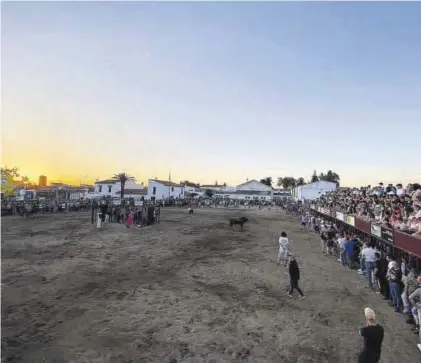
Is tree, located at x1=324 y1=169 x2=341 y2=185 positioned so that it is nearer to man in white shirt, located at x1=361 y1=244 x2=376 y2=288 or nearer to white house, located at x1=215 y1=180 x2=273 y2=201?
white house, located at x1=215 y1=180 x2=273 y2=201

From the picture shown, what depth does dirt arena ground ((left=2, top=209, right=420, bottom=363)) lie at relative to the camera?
299 inches

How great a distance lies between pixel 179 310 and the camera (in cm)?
1005

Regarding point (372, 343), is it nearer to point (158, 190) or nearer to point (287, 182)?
point (158, 190)

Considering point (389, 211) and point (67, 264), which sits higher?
point (389, 211)

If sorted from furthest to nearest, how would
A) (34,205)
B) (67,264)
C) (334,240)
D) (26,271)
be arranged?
1. (34,205)
2. (334,240)
3. (67,264)
4. (26,271)

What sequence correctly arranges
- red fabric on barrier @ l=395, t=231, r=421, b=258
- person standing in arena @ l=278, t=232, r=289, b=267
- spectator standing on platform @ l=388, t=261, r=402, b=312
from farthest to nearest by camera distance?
person standing in arena @ l=278, t=232, r=289, b=267, spectator standing on platform @ l=388, t=261, r=402, b=312, red fabric on barrier @ l=395, t=231, r=421, b=258

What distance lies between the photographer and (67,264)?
1567 cm

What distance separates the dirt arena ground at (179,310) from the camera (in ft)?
24.9

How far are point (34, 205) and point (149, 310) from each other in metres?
39.9

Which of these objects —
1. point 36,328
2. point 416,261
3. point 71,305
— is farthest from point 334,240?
point 36,328

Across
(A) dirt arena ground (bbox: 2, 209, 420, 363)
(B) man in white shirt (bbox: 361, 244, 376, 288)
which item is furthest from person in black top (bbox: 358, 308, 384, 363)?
(B) man in white shirt (bbox: 361, 244, 376, 288)

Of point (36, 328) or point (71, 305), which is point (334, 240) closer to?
point (71, 305)

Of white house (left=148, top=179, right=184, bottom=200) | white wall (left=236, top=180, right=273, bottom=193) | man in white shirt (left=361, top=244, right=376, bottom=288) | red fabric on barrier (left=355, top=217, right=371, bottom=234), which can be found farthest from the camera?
white wall (left=236, top=180, right=273, bottom=193)

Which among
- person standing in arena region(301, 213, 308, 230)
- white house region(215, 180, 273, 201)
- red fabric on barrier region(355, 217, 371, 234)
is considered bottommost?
person standing in arena region(301, 213, 308, 230)
